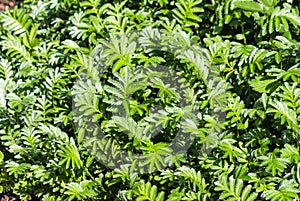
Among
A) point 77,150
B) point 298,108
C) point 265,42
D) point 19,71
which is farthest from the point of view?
point 19,71

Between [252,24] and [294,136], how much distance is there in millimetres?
968

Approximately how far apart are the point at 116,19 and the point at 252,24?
2.91ft

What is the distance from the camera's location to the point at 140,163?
10.1 ft

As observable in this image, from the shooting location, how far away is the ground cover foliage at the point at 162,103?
2986mm

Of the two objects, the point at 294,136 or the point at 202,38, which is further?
the point at 202,38

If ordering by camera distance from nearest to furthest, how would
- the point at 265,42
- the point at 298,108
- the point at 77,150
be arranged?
the point at 298,108 < the point at 77,150 < the point at 265,42

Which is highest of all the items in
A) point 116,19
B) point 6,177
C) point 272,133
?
point 116,19

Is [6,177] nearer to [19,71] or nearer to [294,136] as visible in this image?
[19,71]

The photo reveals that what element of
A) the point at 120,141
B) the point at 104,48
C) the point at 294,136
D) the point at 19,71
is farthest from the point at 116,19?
the point at 294,136

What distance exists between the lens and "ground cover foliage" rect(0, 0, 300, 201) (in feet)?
9.80

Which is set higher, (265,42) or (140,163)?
(265,42)

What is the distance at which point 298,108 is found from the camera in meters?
2.97

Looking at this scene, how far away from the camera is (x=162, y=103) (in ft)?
10.5

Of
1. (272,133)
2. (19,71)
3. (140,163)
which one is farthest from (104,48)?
(272,133)
